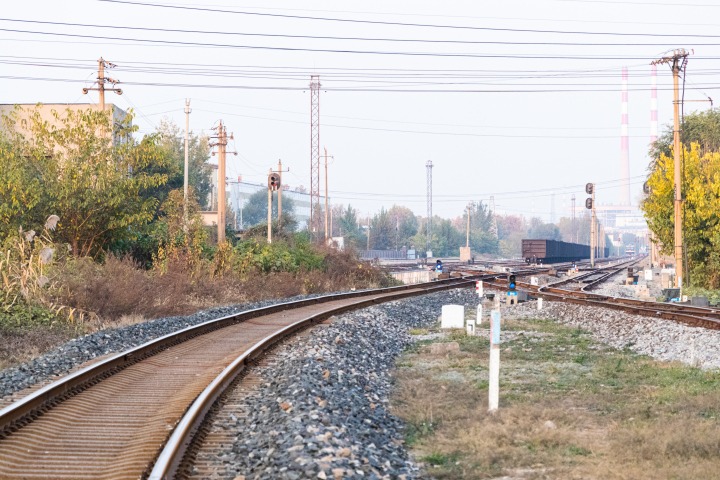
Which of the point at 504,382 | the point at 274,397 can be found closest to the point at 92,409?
the point at 274,397

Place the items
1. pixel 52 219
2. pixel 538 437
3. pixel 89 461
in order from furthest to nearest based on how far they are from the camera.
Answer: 1. pixel 52 219
2. pixel 538 437
3. pixel 89 461

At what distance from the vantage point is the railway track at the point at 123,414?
573cm

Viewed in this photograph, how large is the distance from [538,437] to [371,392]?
121 inches

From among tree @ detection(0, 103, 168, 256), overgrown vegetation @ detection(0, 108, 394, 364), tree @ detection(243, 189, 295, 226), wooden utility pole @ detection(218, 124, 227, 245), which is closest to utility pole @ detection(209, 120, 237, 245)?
wooden utility pole @ detection(218, 124, 227, 245)

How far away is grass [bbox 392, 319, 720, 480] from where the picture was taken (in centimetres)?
645

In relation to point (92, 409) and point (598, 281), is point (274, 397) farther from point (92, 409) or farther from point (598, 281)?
point (598, 281)

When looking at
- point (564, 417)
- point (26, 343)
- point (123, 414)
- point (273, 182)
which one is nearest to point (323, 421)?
point (123, 414)

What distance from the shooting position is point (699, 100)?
1201 inches

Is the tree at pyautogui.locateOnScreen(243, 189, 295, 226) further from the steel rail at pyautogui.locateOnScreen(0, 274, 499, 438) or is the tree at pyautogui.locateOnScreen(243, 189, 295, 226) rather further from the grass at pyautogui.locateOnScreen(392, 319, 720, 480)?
the grass at pyautogui.locateOnScreen(392, 319, 720, 480)

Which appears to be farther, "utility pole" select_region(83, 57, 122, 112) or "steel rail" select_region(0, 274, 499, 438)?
"utility pole" select_region(83, 57, 122, 112)

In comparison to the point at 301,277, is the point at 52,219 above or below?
above

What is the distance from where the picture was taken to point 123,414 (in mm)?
7574

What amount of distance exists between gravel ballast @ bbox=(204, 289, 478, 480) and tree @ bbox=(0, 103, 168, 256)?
11.9 meters

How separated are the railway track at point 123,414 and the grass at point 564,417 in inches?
100
